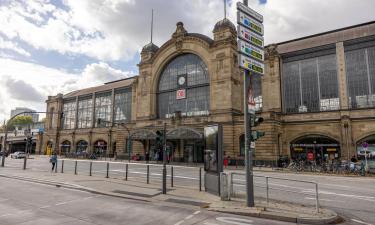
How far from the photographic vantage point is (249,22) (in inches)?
429

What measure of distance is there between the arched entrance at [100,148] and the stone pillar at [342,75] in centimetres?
4635

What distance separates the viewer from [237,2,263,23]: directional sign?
34.6ft

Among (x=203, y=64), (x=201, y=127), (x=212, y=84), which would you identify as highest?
(x=203, y=64)

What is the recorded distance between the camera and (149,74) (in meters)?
50.1

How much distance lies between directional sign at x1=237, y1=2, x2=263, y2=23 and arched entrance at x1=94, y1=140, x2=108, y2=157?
5325 centimetres

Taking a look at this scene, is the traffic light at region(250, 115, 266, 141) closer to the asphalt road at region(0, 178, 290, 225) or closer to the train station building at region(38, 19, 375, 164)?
the asphalt road at region(0, 178, 290, 225)

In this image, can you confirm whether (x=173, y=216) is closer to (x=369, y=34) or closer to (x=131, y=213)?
(x=131, y=213)

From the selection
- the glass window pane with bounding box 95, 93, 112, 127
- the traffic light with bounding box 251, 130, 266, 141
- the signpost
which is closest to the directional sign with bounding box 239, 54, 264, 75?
the signpost

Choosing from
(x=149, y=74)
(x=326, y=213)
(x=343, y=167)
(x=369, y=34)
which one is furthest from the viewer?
(x=149, y=74)

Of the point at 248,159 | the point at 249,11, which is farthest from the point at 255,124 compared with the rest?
the point at 249,11

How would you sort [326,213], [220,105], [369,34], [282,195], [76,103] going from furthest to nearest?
[76,103] < [220,105] < [369,34] < [282,195] < [326,213]

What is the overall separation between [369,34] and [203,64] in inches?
886

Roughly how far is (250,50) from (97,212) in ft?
27.4

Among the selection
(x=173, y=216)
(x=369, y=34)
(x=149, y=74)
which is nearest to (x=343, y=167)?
(x=369, y=34)
